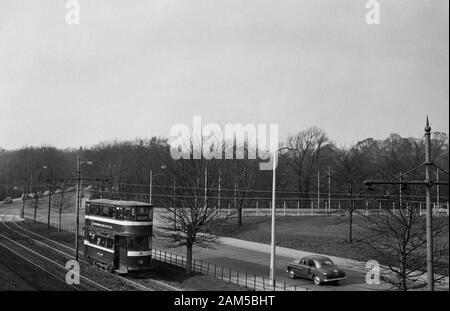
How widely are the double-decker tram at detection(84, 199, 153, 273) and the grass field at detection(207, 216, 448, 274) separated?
5.54m

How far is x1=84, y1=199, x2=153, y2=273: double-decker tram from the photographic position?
25.0 m

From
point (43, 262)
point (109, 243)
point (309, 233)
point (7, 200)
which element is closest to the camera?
point (109, 243)

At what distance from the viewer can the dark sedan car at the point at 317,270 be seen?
23094 millimetres

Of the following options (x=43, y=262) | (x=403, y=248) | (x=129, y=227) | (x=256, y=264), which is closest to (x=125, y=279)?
(x=129, y=227)

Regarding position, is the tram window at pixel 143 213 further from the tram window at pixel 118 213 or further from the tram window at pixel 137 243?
the tram window at pixel 118 213

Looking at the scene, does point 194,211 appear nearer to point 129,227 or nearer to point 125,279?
point 129,227

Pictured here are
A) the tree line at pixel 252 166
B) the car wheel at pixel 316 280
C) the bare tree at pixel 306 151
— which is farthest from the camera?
the bare tree at pixel 306 151

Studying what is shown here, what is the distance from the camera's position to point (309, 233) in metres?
41.1

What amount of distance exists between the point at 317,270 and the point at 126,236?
10.6 meters

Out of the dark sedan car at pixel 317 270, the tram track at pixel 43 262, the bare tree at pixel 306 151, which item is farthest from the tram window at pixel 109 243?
the bare tree at pixel 306 151

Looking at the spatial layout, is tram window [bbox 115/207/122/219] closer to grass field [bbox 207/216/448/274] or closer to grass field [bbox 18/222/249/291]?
grass field [bbox 18/222/249/291]

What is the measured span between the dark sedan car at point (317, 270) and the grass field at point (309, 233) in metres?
5.82
